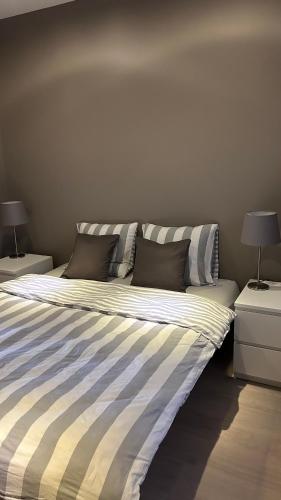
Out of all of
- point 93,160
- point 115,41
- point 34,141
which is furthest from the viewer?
point 34,141

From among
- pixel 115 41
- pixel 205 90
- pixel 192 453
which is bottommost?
pixel 192 453

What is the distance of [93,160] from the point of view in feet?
10.3

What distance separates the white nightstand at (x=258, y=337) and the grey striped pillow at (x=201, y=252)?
41cm

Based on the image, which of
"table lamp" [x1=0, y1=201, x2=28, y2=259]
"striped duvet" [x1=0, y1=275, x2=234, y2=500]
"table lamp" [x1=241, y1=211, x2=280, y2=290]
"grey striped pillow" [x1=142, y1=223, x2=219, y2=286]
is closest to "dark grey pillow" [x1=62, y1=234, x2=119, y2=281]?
"striped duvet" [x1=0, y1=275, x2=234, y2=500]

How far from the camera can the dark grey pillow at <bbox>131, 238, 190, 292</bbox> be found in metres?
2.55

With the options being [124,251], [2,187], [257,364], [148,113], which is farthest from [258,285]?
[2,187]

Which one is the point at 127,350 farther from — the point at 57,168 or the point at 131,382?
the point at 57,168

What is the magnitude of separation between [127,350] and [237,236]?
136 centimetres

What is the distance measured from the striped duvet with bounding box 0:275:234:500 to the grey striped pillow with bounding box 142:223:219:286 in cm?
40

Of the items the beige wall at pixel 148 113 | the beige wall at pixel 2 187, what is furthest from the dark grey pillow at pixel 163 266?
the beige wall at pixel 2 187

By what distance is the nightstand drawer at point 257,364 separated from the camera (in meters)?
2.24

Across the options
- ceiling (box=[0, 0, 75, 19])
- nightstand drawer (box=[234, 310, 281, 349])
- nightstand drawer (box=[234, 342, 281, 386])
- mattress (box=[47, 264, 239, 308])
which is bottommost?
nightstand drawer (box=[234, 342, 281, 386])

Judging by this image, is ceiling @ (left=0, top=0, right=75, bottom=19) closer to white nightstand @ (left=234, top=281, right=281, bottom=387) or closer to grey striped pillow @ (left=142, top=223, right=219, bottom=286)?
grey striped pillow @ (left=142, top=223, right=219, bottom=286)

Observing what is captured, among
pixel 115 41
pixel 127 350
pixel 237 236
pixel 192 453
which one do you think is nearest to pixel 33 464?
pixel 127 350
